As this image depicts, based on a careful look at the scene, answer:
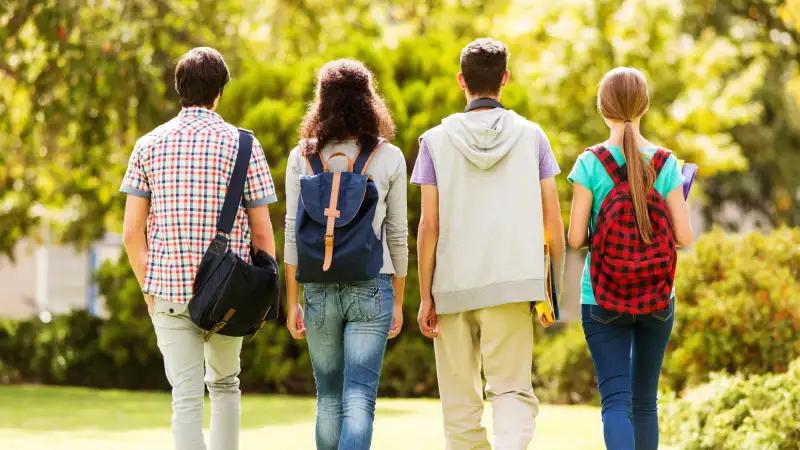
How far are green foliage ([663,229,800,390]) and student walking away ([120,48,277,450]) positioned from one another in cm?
594

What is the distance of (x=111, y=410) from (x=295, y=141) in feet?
11.1

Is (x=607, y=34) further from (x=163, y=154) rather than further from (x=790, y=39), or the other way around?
(x=163, y=154)

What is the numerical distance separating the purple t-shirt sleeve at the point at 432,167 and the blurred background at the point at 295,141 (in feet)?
9.21

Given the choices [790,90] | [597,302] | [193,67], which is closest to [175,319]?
[193,67]

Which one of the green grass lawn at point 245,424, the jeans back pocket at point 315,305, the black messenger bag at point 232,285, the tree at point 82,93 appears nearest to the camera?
the black messenger bag at point 232,285

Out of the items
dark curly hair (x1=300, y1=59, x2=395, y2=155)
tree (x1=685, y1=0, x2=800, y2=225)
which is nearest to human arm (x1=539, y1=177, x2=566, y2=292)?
dark curly hair (x1=300, y1=59, x2=395, y2=155)

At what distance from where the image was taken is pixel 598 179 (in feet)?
18.2

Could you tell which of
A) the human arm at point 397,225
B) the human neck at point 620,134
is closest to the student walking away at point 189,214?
the human arm at point 397,225

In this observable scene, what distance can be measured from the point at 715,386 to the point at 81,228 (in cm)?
989

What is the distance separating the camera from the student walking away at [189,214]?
17.1 ft

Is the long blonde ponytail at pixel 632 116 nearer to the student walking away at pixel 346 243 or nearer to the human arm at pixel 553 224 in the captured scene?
the human arm at pixel 553 224

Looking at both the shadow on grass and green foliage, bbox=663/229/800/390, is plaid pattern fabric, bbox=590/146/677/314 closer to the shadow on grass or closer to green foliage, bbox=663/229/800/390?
the shadow on grass

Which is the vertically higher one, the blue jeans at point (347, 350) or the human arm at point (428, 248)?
the human arm at point (428, 248)

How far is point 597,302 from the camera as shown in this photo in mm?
5465
